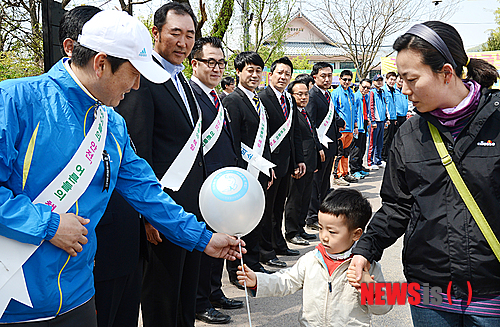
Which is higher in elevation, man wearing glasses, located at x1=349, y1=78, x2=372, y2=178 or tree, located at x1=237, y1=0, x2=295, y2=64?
tree, located at x1=237, y1=0, x2=295, y2=64

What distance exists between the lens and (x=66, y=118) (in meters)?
1.55

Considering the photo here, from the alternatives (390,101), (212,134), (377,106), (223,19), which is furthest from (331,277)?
(223,19)

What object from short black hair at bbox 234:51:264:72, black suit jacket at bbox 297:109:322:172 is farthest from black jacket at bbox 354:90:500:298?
black suit jacket at bbox 297:109:322:172

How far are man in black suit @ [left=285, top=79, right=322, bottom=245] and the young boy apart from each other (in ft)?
9.54

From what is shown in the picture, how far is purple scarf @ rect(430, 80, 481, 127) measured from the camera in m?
1.75

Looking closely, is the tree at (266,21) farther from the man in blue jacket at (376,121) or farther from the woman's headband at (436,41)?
the woman's headband at (436,41)

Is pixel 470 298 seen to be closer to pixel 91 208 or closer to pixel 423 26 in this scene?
pixel 423 26

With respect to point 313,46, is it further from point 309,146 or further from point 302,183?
point 302,183

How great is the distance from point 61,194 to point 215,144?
6.39ft

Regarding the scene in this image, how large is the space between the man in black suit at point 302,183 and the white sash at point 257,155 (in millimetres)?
974

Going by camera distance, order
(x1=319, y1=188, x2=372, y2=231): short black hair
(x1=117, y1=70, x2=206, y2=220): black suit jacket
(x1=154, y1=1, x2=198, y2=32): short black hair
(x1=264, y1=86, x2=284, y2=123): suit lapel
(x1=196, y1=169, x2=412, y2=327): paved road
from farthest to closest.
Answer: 1. (x1=264, y1=86, x2=284, y2=123): suit lapel
2. (x1=196, y1=169, x2=412, y2=327): paved road
3. (x1=154, y1=1, x2=198, y2=32): short black hair
4. (x1=117, y1=70, x2=206, y2=220): black suit jacket
5. (x1=319, y1=188, x2=372, y2=231): short black hair

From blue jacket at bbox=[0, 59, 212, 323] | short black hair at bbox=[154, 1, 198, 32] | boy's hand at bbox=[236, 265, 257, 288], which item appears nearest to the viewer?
blue jacket at bbox=[0, 59, 212, 323]

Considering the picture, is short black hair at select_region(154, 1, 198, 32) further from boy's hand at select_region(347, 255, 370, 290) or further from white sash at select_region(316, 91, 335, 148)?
white sash at select_region(316, 91, 335, 148)

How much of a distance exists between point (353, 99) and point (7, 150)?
790cm
